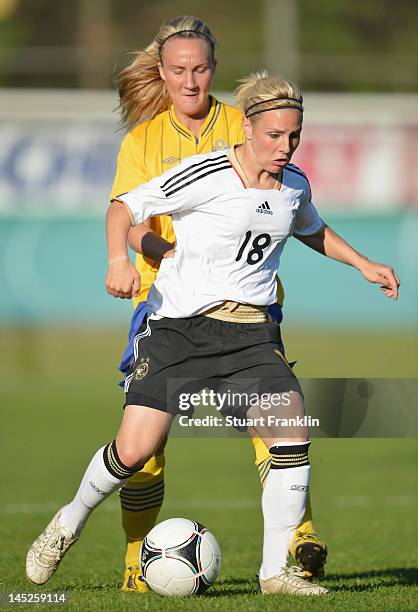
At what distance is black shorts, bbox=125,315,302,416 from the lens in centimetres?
554

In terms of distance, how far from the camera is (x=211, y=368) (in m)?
5.59

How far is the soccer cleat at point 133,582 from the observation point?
6.05 m

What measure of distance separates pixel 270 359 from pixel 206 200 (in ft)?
2.42

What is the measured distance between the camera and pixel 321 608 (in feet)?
16.9

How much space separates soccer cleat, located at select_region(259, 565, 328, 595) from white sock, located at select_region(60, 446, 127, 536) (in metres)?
0.78

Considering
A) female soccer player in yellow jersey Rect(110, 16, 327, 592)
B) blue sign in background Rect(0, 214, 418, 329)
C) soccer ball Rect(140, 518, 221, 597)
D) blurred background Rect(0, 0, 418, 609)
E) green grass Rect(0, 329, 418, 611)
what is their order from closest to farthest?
1. soccer ball Rect(140, 518, 221, 597)
2. green grass Rect(0, 329, 418, 611)
3. female soccer player in yellow jersey Rect(110, 16, 327, 592)
4. blurred background Rect(0, 0, 418, 609)
5. blue sign in background Rect(0, 214, 418, 329)

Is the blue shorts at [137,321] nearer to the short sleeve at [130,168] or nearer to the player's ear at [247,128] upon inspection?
the short sleeve at [130,168]

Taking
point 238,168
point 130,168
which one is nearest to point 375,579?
point 238,168

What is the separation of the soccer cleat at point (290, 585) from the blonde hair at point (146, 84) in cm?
236

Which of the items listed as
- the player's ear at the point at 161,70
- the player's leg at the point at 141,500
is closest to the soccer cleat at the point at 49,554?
the player's leg at the point at 141,500

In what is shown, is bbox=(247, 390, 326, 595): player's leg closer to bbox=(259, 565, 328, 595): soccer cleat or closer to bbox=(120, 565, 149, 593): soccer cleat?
bbox=(259, 565, 328, 595): soccer cleat

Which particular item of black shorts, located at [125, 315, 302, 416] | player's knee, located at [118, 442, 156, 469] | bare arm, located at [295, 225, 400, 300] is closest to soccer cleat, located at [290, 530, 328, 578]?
black shorts, located at [125, 315, 302, 416]

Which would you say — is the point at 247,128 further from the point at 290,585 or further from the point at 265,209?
the point at 290,585

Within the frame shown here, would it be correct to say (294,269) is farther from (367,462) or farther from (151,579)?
(151,579)
